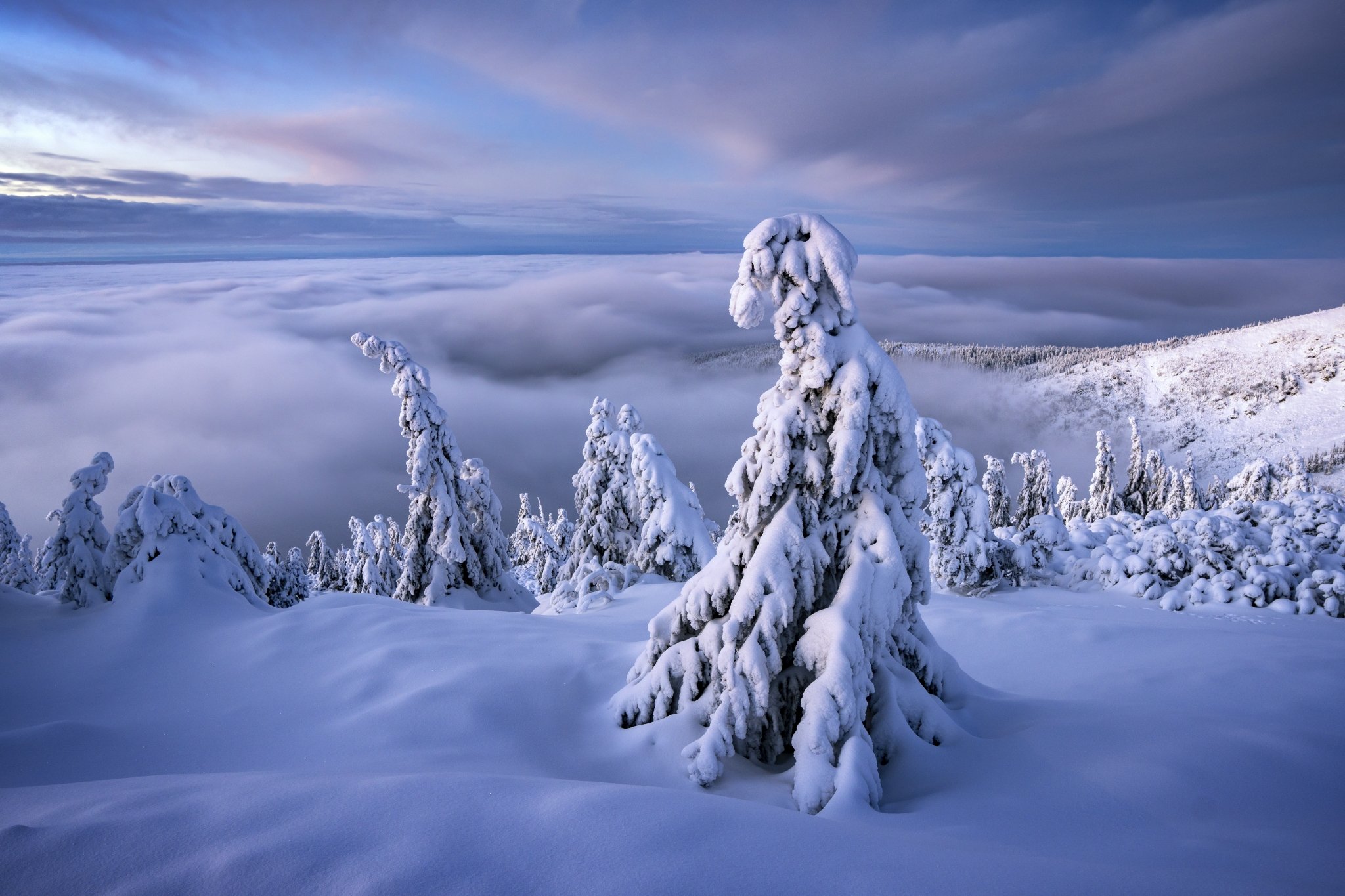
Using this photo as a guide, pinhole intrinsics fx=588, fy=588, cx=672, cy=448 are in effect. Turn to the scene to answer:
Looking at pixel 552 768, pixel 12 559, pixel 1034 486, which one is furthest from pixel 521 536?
pixel 552 768

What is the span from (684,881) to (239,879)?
2057mm

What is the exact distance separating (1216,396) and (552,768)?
210200 millimetres

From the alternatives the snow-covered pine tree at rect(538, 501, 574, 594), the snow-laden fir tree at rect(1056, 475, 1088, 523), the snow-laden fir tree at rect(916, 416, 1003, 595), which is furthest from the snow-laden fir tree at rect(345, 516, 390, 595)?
the snow-laden fir tree at rect(1056, 475, 1088, 523)

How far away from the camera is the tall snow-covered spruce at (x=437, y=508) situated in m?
18.8

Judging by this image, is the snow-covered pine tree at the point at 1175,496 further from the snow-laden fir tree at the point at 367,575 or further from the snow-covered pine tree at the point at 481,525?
the snow-laden fir tree at the point at 367,575

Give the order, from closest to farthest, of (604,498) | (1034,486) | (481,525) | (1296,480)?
1. (481,525)
2. (604,498)
3. (1296,480)
4. (1034,486)

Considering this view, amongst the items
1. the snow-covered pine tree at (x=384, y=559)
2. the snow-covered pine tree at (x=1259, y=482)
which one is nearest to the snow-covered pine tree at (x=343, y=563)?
the snow-covered pine tree at (x=384, y=559)

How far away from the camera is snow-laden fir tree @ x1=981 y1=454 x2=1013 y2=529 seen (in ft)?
142

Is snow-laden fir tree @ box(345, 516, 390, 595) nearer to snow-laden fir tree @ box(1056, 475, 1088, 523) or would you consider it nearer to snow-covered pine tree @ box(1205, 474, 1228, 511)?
snow-laden fir tree @ box(1056, 475, 1088, 523)

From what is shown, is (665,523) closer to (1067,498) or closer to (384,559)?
(384,559)

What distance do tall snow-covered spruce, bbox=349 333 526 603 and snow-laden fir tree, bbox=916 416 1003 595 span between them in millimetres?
15918

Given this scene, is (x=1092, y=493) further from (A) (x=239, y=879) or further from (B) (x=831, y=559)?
(A) (x=239, y=879)

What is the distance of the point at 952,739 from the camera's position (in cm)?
592

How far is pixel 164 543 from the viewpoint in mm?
10617
